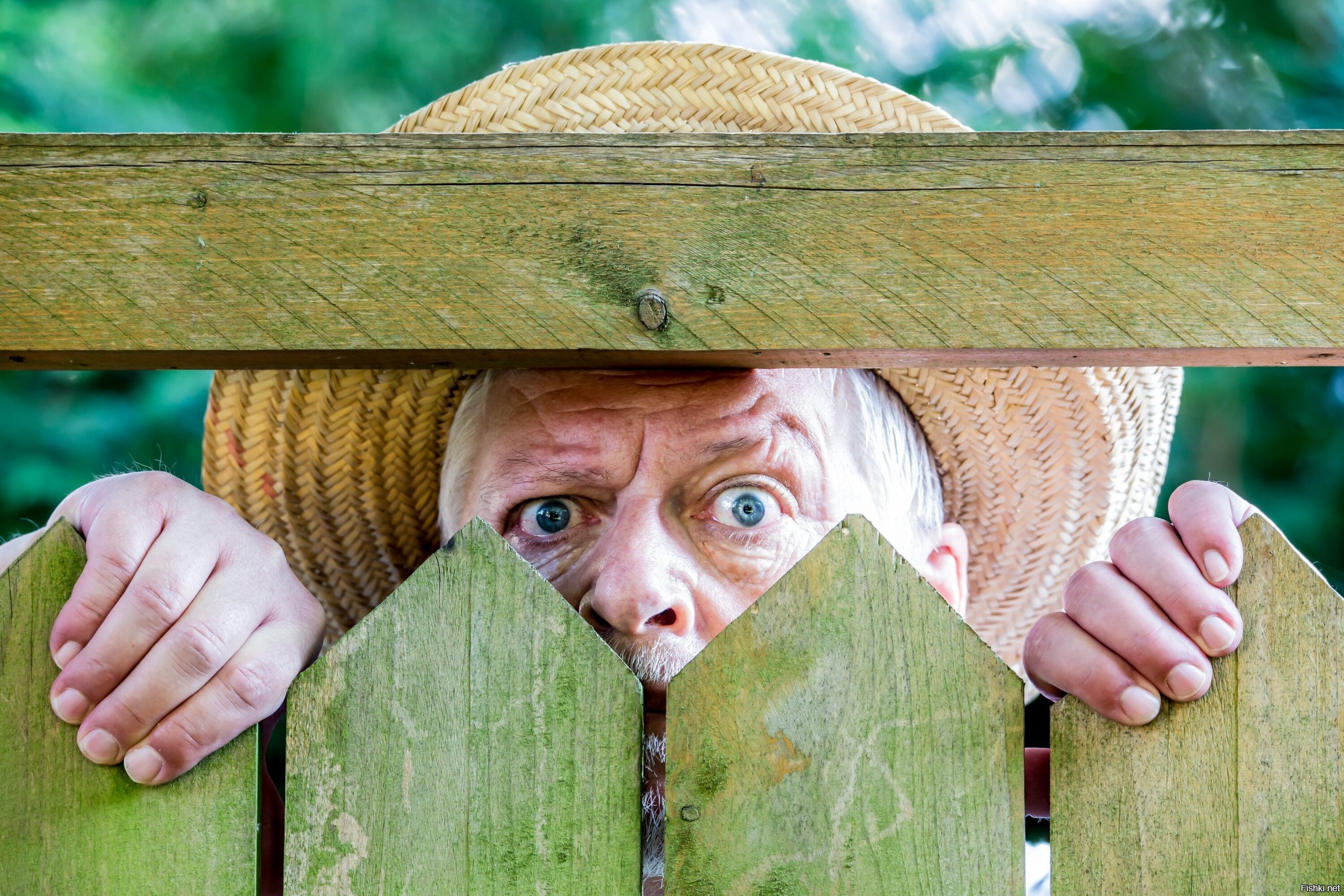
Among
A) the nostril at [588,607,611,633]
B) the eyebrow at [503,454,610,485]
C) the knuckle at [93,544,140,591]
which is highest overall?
the eyebrow at [503,454,610,485]

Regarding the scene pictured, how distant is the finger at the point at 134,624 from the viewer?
968mm

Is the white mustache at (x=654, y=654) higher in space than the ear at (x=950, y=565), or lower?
lower

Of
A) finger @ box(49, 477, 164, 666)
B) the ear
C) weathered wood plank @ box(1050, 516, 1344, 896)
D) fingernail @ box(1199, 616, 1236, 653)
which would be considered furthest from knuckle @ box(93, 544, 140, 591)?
the ear

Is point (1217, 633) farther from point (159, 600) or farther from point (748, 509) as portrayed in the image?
point (159, 600)

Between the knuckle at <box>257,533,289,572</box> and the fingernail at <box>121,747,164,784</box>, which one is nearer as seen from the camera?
the fingernail at <box>121,747,164,784</box>

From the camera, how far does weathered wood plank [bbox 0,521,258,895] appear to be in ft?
3.17

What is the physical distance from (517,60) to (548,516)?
3218 millimetres

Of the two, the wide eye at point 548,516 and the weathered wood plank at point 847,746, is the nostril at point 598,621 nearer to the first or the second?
the wide eye at point 548,516

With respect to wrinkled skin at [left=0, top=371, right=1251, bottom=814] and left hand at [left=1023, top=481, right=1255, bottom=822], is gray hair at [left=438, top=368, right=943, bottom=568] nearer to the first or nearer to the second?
wrinkled skin at [left=0, top=371, right=1251, bottom=814]

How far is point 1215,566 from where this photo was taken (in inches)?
38.3

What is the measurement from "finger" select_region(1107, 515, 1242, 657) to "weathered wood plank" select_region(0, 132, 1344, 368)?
0.63ft

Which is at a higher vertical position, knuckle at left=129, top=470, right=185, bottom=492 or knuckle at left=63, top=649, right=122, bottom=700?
knuckle at left=129, top=470, right=185, bottom=492

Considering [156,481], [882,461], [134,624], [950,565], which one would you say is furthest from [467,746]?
[950,565]

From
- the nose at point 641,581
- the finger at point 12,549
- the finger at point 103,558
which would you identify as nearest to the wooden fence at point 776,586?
the finger at point 103,558
